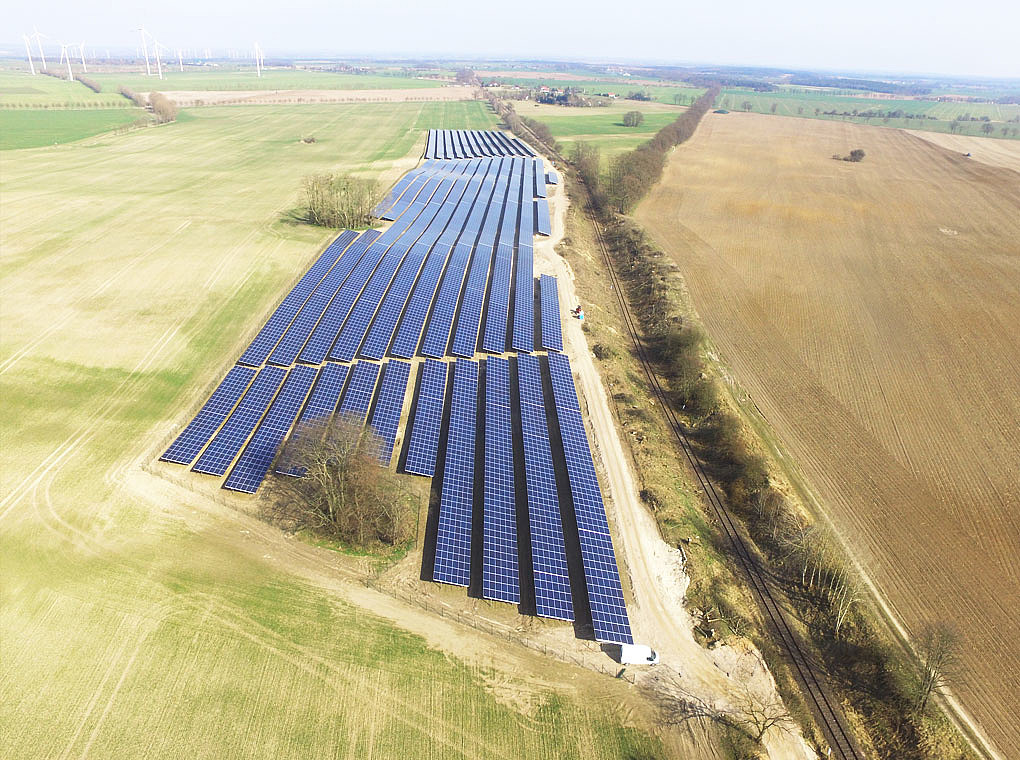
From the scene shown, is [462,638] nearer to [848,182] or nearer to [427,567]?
[427,567]

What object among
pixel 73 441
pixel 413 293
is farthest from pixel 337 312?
pixel 73 441

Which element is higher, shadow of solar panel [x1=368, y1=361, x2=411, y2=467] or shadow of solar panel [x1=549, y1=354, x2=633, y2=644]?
shadow of solar panel [x1=368, y1=361, x2=411, y2=467]

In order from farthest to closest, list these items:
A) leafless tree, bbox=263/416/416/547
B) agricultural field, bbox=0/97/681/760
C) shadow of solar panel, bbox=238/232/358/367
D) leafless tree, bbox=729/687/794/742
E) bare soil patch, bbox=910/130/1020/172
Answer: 1. bare soil patch, bbox=910/130/1020/172
2. shadow of solar panel, bbox=238/232/358/367
3. leafless tree, bbox=263/416/416/547
4. leafless tree, bbox=729/687/794/742
5. agricultural field, bbox=0/97/681/760

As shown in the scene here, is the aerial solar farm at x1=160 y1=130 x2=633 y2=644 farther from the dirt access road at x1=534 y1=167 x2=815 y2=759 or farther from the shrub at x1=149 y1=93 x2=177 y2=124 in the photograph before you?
the shrub at x1=149 y1=93 x2=177 y2=124

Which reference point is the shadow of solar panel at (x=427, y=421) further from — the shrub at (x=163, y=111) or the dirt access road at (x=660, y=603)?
the shrub at (x=163, y=111)

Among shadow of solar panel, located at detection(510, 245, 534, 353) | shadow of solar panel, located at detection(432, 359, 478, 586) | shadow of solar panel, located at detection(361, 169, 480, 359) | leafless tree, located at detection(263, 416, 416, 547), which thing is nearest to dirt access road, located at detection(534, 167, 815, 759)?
shadow of solar panel, located at detection(510, 245, 534, 353)

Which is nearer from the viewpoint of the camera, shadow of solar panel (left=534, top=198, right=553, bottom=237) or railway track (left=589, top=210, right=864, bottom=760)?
railway track (left=589, top=210, right=864, bottom=760)

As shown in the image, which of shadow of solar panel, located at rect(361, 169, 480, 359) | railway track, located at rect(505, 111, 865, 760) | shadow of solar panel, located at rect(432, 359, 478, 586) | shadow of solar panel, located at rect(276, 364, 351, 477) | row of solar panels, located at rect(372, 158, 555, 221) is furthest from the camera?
row of solar panels, located at rect(372, 158, 555, 221)
